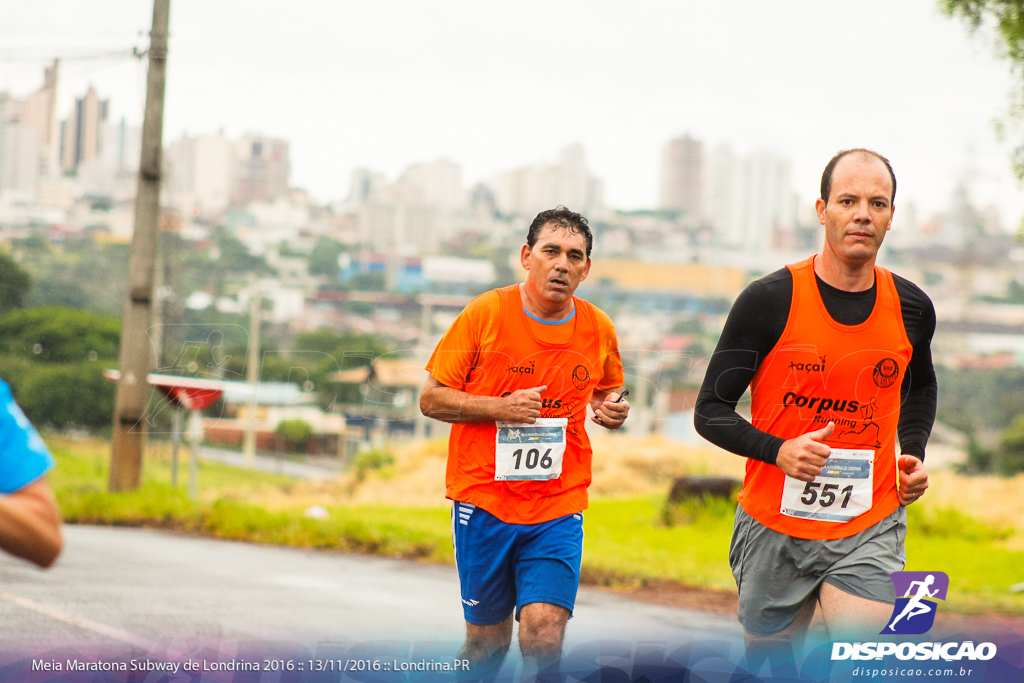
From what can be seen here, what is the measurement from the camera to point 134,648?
5461 mm

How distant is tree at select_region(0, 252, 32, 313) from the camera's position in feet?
67.0

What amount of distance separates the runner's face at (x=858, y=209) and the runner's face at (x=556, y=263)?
945mm

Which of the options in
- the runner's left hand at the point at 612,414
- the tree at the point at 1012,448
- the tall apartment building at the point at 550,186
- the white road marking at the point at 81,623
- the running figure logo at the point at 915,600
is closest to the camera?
the running figure logo at the point at 915,600

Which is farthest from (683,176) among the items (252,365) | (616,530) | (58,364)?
(616,530)

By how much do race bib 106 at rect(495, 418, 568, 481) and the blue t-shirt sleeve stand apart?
2.43 meters

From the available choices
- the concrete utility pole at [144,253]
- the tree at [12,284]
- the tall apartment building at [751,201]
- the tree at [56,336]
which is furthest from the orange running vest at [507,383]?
the tall apartment building at [751,201]

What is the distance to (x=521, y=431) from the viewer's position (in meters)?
4.23

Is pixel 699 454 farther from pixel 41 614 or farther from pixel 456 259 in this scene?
pixel 456 259

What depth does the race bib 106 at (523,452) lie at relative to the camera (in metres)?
4.22

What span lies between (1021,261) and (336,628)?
127 feet

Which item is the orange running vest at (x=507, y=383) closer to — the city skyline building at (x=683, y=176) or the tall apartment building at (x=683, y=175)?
the city skyline building at (x=683, y=176)

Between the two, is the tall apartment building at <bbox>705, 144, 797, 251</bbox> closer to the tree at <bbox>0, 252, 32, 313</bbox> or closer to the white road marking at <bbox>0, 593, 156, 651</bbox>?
the tree at <bbox>0, 252, 32, 313</bbox>

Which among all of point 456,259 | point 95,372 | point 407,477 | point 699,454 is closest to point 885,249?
point 456,259

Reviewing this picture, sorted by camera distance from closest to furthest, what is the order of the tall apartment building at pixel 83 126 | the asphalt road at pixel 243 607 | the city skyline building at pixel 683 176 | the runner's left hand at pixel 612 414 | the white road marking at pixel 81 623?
the runner's left hand at pixel 612 414
the white road marking at pixel 81 623
the asphalt road at pixel 243 607
the tall apartment building at pixel 83 126
the city skyline building at pixel 683 176
